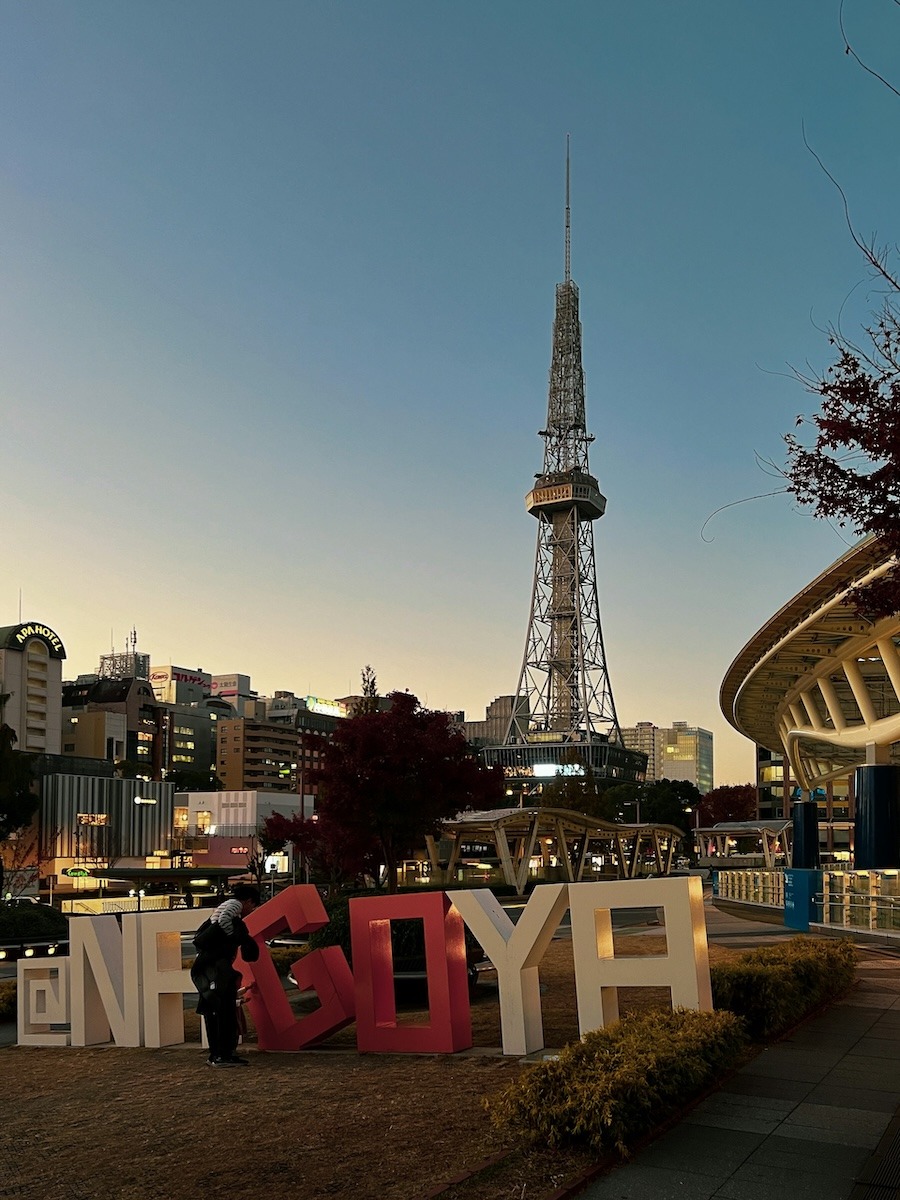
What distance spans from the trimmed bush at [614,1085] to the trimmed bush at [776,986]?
63.6 inches

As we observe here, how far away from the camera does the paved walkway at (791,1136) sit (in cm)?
698

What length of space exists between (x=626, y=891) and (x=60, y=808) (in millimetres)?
93933

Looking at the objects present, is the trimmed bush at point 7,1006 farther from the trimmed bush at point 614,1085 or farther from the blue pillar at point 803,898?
the blue pillar at point 803,898

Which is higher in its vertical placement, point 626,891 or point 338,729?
point 338,729

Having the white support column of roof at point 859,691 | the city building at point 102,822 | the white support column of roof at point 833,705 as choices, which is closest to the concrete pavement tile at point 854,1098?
the white support column of roof at point 859,691

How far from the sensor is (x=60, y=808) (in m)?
97.4

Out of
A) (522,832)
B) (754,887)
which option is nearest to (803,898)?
(754,887)

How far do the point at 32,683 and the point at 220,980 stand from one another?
115700mm

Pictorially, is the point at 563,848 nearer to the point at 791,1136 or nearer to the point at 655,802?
the point at 791,1136

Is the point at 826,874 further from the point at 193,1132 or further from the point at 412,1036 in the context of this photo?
the point at 193,1132

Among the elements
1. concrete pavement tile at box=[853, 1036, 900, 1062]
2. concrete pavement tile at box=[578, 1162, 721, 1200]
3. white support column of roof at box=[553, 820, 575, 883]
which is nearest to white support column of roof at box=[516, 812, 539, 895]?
white support column of roof at box=[553, 820, 575, 883]

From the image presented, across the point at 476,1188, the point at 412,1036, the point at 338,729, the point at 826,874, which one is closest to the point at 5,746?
the point at 338,729

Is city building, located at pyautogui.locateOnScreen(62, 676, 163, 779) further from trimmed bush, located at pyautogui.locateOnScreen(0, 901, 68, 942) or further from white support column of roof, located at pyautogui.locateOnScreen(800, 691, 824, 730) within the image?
trimmed bush, located at pyautogui.locateOnScreen(0, 901, 68, 942)

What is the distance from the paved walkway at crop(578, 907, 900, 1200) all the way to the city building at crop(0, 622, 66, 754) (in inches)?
4494
